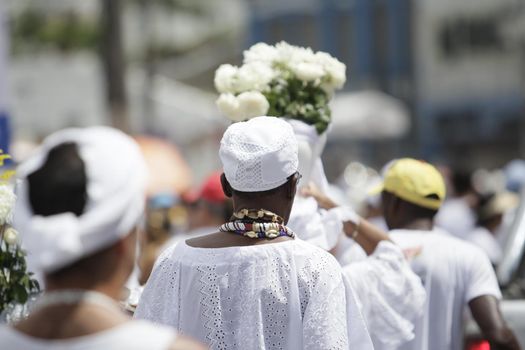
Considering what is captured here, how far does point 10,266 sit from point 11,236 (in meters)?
0.10

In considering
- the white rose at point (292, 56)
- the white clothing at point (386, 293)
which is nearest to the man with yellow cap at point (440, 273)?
the white clothing at point (386, 293)

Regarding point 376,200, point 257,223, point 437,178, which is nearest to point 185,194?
point 376,200

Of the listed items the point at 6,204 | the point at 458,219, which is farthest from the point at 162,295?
the point at 458,219

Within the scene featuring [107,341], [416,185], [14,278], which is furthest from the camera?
[416,185]

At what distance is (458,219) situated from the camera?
1306 cm

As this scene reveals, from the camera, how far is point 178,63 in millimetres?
46156

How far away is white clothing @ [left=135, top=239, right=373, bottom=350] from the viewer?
12.7 feet

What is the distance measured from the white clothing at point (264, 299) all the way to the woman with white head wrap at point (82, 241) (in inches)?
43.3

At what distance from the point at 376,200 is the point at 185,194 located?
11.1 ft

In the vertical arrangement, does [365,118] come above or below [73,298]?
below

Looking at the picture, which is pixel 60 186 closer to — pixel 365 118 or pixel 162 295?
pixel 162 295

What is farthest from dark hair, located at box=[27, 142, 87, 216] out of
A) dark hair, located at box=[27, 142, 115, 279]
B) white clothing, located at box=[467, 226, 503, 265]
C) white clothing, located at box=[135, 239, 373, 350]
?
white clothing, located at box=[467, 226, 503, 265]

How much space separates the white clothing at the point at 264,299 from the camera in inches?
152

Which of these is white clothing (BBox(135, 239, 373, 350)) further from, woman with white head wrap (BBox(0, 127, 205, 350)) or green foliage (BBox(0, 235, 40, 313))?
woman with white head wrap (BBox(0, 127, 205, 350))
